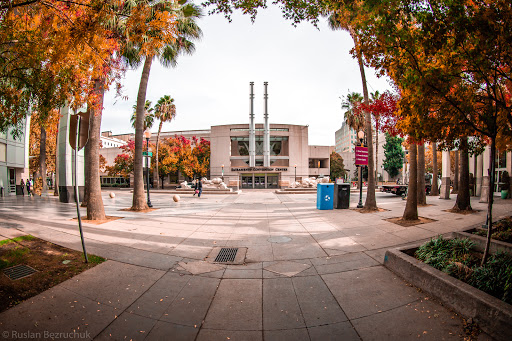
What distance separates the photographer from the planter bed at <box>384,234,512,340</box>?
2551 mm

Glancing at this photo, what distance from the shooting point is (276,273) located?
15.1 ft

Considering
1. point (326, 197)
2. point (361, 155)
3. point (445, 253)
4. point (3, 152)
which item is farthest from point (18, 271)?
point (3, 152)

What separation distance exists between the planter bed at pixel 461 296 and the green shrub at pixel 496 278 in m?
0.30

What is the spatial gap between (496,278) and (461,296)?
71cm

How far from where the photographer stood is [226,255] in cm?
564

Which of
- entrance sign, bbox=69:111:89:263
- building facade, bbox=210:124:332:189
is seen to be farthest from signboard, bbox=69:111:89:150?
building facade, bbox=210:124:332:189

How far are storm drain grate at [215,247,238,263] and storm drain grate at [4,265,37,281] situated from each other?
10.8ft

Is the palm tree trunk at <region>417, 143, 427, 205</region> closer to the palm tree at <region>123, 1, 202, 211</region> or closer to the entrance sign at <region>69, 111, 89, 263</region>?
the palm tree at <region>123, 1, 202, 211</region>

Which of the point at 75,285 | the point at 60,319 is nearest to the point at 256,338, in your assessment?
the point at 60,319

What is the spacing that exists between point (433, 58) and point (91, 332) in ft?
24.7

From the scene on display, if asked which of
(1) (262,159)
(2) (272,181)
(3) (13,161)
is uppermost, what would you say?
(1) (262,159)

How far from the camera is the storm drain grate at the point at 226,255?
5312mm

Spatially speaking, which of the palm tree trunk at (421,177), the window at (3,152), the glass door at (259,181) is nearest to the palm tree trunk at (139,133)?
the palm tree trunk at (421,177)

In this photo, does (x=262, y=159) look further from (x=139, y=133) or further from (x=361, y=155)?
(x=139, y=133)
